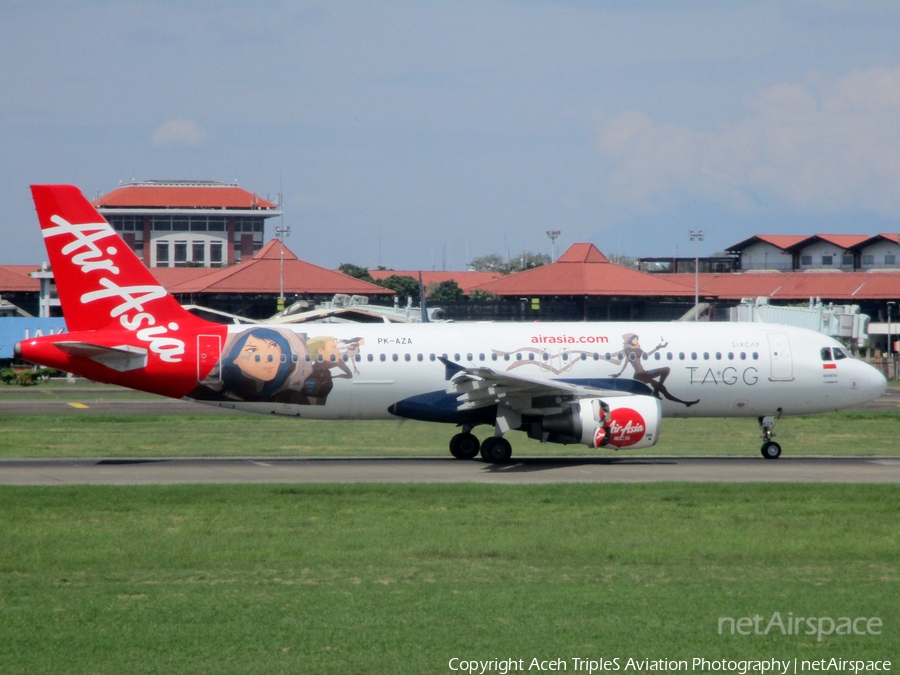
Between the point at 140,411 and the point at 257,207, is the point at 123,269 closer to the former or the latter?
the point at 140,411

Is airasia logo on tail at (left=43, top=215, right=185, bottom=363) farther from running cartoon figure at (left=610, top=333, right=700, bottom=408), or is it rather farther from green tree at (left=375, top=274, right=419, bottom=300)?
green tree at (left=375, top=274, right=419, bottom=300)

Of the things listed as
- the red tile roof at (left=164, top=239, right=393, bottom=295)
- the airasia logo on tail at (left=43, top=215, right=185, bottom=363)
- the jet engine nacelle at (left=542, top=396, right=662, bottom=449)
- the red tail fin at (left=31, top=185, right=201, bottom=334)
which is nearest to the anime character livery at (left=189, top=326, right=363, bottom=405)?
the airasia logo on tail at (left=43, top=215, right=185, bottom=363)

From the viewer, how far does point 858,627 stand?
1186 centimetres

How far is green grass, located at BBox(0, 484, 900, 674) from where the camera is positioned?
11.2 meters

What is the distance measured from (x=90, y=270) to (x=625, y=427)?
13.6 m

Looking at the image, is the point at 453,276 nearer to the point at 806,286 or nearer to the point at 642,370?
the point at 806,286

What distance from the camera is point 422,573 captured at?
14.7 meters

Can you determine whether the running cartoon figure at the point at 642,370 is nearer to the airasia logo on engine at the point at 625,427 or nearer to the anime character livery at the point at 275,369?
the airasia logo on engine at the point at 625,427

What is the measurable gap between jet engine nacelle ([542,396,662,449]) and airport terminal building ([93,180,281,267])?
157762 millimetres

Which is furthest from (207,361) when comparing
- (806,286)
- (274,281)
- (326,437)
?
(806,286)

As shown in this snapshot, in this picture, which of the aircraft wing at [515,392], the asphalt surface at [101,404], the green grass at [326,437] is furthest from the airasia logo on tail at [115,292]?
the asphalt surface at [101,404]

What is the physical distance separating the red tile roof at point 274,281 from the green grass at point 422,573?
74.6 m

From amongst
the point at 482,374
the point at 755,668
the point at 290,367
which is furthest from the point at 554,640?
the point at 290,367

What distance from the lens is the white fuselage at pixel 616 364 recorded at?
27.8 metres
